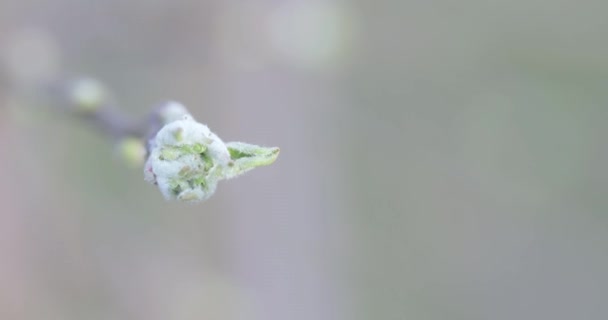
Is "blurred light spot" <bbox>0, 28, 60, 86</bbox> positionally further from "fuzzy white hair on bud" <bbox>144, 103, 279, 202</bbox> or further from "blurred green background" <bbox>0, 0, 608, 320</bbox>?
"fuzzy white hair on bud" <bbox>144, 103, 279, 202</bbox>

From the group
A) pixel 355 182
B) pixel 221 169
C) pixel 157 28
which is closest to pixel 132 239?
pixel 157 28

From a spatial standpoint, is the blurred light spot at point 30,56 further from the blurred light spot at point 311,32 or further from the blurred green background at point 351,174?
the blurred light spot at point 311,32

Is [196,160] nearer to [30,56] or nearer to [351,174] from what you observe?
[30,56]

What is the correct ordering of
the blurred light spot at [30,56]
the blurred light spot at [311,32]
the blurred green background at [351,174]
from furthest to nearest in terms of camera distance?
the blurred light spot at [311,32] < the blurred green background at [351,174] < the blurred light spot at [30,56]

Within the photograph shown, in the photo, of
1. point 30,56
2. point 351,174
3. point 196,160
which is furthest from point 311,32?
point 196,160

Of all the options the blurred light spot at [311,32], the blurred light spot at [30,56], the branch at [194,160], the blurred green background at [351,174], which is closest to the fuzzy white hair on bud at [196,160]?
the branch at [194,160]

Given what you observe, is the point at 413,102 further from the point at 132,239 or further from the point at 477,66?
the point at 132,239
